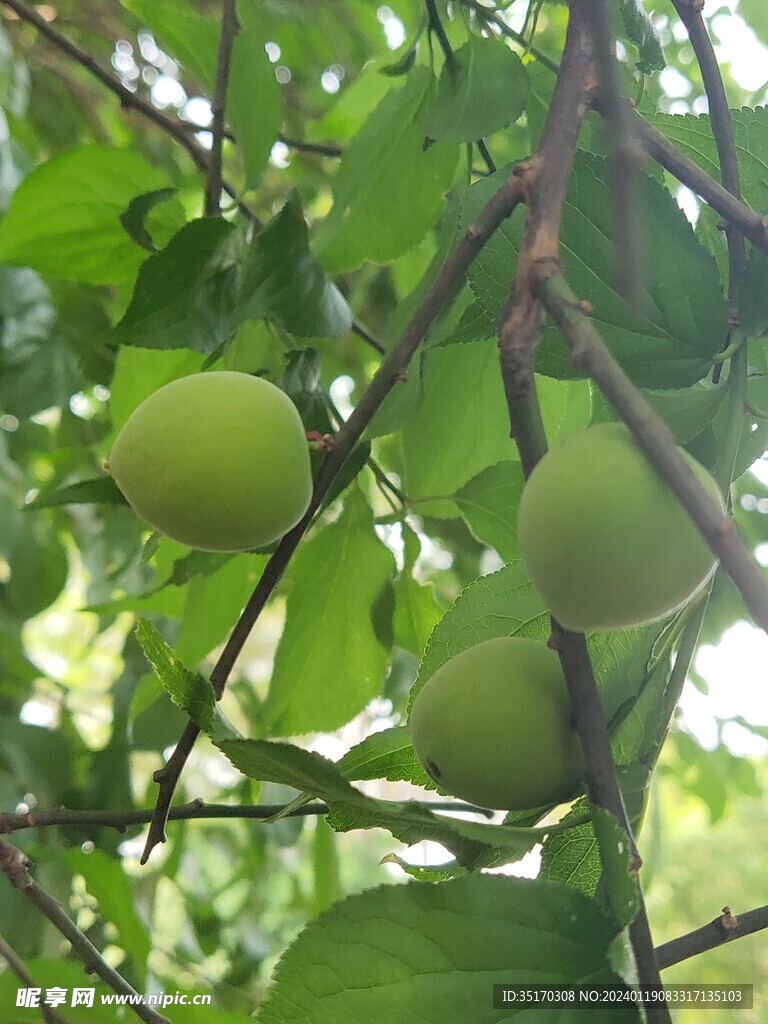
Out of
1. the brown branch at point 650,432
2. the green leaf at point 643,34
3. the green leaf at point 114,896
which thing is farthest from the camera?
the green leaf at point 114,896

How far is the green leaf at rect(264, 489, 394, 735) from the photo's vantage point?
58 centimetres

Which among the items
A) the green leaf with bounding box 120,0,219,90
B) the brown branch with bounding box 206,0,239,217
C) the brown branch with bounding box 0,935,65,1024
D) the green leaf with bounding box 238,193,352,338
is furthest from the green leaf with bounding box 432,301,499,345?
the brown branch with bounding box 0,935,65,1024

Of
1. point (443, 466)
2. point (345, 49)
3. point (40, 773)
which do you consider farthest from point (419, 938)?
point (345, 49)

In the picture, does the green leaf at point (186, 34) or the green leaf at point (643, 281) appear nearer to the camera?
the green leaf at point (643, 281)

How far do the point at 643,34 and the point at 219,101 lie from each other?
0.89 feet

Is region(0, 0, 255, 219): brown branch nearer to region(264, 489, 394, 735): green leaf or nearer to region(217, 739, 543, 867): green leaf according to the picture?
region(264, 489, 394, 735): green leaf

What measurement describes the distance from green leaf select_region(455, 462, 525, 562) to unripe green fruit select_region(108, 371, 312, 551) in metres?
0.22

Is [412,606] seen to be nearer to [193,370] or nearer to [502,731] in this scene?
[193,370]

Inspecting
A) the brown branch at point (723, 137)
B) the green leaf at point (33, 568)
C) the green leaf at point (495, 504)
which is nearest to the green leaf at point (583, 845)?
the brown branch at point (723, 137)

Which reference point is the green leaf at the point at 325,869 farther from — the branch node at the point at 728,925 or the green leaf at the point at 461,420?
the branch node at the point at 728,925

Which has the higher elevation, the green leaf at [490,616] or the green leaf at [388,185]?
the green leaf at [388,185]

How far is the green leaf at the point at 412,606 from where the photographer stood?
0.63 m

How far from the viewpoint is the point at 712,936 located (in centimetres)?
32

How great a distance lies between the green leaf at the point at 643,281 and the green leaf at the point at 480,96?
0.18m
